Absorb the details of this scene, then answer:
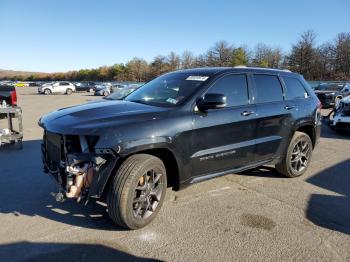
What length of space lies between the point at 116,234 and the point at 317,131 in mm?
4351

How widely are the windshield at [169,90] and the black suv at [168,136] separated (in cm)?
2

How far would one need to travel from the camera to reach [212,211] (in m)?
4.53

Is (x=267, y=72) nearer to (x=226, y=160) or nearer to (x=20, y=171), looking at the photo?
(x=226, y=160)

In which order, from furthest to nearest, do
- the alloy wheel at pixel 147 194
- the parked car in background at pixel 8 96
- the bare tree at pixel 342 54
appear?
the bare tree at pixel 342 54
the parked car in background at pixel 8 96
the alloy wheel at pixel 147 194

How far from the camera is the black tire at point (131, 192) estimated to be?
3.71 meters

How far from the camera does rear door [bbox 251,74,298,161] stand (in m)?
5.21

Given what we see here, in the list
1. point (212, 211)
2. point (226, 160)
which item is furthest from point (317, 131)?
point (212, 211)

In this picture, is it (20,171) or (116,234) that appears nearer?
(116,234)

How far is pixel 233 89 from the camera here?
491cm

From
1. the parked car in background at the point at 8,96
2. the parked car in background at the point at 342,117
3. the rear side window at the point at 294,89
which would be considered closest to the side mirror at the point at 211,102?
the rear side window at the point at 294,89

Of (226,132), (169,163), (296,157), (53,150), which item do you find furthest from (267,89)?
(53,150)

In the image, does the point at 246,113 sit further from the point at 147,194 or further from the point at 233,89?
the point at 147,194

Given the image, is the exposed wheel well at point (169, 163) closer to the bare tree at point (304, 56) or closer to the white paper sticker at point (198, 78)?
the white paper sticker at point (198, 78)

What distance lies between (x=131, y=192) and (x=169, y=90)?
1.67 m
